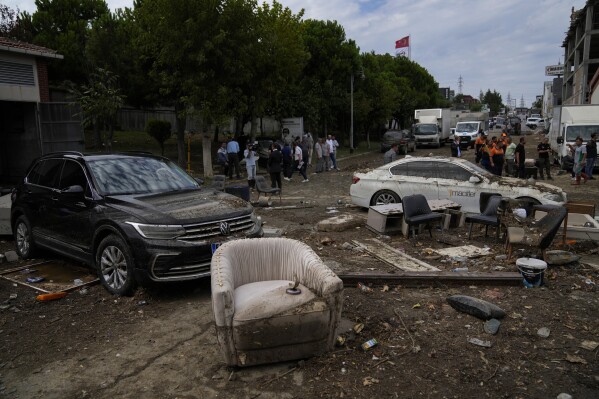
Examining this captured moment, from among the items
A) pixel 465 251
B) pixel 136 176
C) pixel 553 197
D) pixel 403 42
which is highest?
pixel 403 42

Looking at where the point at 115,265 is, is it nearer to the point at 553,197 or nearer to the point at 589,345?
the point at 589,345

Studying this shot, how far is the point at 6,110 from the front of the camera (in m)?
17.3

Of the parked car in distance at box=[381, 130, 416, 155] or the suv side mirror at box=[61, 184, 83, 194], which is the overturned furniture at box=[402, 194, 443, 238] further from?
the parked car in distance at box=[381, 130, 416, 155]

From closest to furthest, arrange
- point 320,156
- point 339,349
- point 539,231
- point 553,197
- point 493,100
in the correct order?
1. point 339,349
2. point 539,231
3. point 553,197
4. point 320,156
5. point 493,100

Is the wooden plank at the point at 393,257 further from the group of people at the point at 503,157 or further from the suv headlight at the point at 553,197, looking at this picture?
the group of people at the point at 503,157

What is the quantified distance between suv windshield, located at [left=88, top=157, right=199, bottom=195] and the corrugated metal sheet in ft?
36.3

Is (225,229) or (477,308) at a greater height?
(225,229)

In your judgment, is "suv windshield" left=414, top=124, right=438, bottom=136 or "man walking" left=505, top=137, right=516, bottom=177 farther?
"suv windshield" left=414, top=124, right=438, bottom=136

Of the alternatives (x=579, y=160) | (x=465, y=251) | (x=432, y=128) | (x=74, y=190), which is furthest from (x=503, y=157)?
(x=432, y=128)

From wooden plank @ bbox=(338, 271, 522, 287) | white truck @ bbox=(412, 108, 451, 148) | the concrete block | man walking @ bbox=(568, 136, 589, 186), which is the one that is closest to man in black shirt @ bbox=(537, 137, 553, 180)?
man walking @ bbox=(568, 136, 589, 186)

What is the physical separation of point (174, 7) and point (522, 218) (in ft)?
48.8

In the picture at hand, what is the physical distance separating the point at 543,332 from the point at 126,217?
4.97m

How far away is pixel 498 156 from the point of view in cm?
1606

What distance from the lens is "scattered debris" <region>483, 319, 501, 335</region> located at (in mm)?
4924
